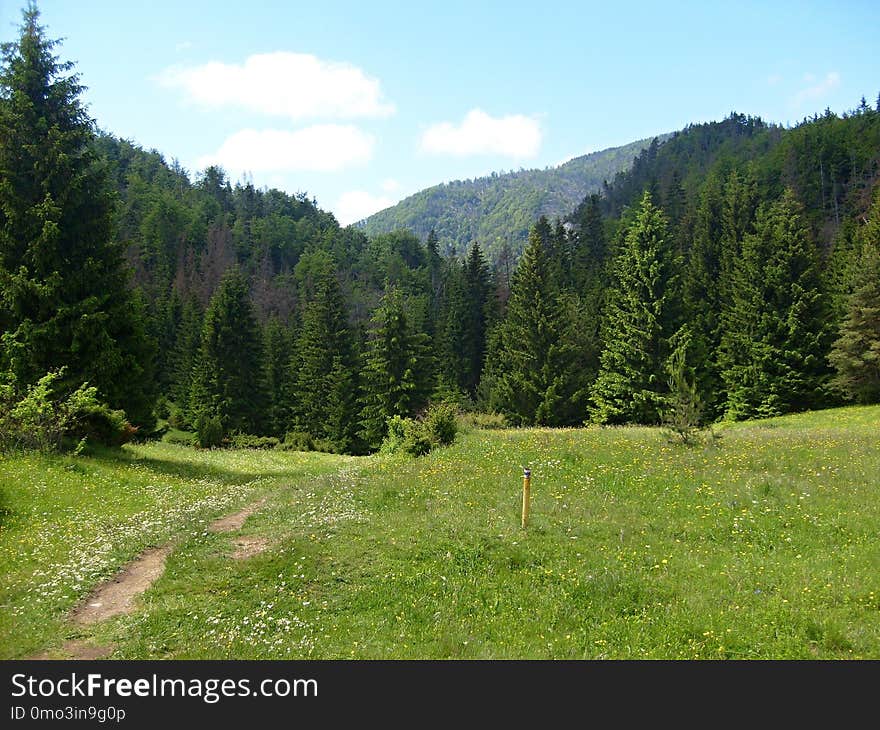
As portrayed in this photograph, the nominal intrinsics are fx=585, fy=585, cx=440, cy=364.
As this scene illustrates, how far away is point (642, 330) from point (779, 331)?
10.8m

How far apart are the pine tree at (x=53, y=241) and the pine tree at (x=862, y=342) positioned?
42.5 metres

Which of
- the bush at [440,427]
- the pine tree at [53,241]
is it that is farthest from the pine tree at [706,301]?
the pine tree at [53,241]

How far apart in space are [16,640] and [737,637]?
32.7 feet

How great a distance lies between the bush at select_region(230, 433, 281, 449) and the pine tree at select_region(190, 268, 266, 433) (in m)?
3.66

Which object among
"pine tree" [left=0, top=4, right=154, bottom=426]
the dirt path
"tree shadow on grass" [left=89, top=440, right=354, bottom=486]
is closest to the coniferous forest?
"pine tree" [left=0, top=4, right=154, bottom=426]

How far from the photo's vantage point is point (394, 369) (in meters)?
49.6

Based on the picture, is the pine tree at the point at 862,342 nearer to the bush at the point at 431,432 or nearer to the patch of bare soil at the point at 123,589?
the bush at the point at 431,432

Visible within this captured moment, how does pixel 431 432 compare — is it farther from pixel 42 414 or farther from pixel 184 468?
pixel 42 414

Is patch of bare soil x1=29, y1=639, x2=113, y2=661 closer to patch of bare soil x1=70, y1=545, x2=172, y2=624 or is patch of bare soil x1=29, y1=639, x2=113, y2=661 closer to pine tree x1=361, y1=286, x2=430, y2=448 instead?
patch of bare soil x1=70, y1=545, x2=172, y2=624

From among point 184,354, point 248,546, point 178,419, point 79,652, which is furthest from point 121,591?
point 184,354

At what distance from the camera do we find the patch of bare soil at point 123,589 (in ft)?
29.6

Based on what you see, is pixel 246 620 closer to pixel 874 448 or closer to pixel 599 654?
pixel 599 654
